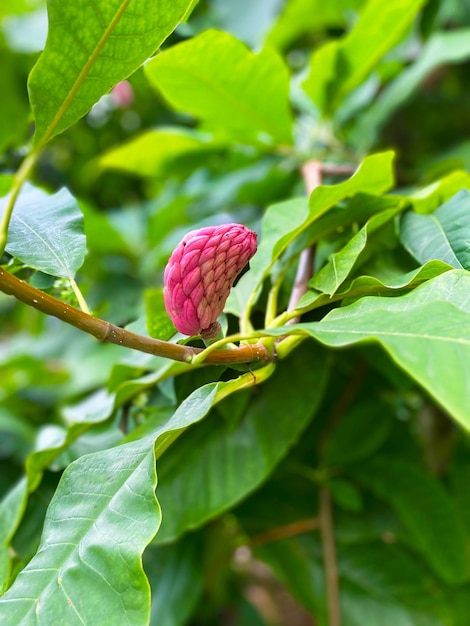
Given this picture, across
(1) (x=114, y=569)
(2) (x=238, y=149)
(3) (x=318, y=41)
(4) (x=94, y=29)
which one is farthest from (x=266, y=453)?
(3) (x=318, y=41)

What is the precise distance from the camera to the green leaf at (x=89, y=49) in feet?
1.36

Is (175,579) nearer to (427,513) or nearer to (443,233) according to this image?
(427,513)

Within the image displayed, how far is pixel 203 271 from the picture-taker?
41 cm

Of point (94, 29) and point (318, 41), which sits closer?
point (94, 29)

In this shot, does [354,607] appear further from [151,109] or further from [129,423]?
[151,109]

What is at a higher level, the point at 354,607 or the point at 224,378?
the point at 224,378

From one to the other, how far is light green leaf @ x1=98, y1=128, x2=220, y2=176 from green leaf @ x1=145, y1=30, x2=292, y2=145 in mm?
135

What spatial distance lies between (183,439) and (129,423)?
0.32ft

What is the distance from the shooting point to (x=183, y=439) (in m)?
0.69

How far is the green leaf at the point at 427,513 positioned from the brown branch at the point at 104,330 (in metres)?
0.50

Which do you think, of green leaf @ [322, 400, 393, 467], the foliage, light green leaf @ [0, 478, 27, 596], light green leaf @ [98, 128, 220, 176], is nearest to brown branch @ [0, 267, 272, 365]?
the foliage

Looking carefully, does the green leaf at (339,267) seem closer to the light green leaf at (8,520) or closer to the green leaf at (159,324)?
the green leaf at (159,324)

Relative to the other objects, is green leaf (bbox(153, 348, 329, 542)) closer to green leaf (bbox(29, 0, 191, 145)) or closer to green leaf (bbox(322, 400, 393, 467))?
green leaf (bbox(322, 400, 393, 467))

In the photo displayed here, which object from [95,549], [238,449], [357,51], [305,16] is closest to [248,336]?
[95,549]
